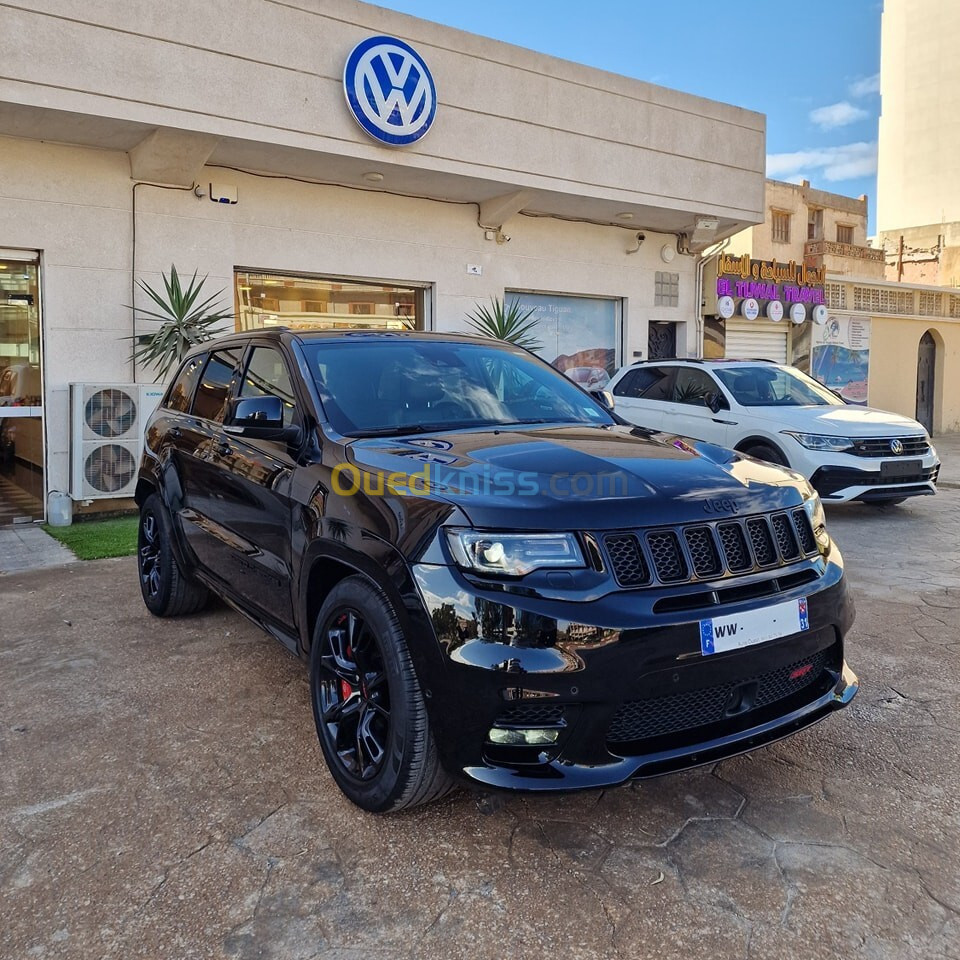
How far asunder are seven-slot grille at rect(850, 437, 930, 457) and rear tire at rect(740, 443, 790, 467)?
63 cm

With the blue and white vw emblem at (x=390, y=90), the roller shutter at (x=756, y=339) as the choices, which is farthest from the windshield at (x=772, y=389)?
the roller shutter at (x=756, y=339)

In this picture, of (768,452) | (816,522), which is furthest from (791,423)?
(816,522)

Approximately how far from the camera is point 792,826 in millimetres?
2545

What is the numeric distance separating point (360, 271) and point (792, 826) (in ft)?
28.3

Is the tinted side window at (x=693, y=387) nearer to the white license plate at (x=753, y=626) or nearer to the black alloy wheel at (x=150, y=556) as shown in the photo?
the black alloy wheel at (x=150, y=556)

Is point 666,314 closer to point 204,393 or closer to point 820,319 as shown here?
point 820,319

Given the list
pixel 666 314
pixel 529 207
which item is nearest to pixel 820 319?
pixel 666 314

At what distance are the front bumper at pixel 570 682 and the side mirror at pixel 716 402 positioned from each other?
6392mm

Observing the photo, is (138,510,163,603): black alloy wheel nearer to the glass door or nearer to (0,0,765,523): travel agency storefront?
(0,0,765,523): travel agency storefront

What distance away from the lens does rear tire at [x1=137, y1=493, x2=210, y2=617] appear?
4578 mm

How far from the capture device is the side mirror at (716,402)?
Result: 843 cm

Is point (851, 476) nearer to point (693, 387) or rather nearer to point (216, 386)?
point (693, 387)

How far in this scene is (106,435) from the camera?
8.02 metres

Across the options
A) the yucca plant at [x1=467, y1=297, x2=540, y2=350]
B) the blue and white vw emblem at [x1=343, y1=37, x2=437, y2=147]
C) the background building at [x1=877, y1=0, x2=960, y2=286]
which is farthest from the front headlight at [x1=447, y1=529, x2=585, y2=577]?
the background building at [x1=877, y1=0, x2=960, y2=286]
